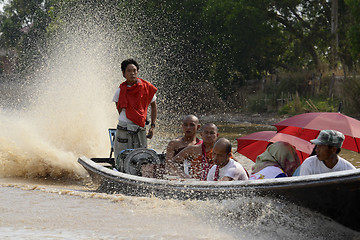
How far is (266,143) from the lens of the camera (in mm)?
6441

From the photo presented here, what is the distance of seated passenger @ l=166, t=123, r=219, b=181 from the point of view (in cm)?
612

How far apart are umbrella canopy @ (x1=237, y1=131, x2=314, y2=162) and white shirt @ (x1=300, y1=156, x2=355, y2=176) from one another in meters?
0.73

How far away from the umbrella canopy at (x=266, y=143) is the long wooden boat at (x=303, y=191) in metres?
0.94

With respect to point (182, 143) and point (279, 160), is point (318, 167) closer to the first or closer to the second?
point (279, 160)

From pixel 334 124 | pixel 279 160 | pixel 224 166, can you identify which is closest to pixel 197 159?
pixel 224 166

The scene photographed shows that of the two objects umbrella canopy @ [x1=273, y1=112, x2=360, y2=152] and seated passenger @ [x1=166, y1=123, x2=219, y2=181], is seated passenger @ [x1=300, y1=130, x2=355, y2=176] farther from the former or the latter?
seated passenger @ [x1=166, y1=123, x2=219, y2=181]

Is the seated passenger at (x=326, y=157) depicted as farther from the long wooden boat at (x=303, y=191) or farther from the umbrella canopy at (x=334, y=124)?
the umbrella canopy at (x=334, y=124)

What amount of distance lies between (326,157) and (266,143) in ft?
5.01

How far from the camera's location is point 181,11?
29.9m

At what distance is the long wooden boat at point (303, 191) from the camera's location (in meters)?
4.62

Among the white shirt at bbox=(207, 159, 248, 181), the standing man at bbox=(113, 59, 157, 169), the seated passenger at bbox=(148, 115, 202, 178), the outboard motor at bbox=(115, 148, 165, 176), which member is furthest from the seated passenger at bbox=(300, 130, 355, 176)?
the standing man at bbox=(113, 59, 157, 169)

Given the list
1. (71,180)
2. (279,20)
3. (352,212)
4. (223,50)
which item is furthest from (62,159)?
(279,20)

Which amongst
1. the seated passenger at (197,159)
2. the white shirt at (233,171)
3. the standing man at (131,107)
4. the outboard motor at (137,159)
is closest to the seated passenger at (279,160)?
the white shirt at (233,171)

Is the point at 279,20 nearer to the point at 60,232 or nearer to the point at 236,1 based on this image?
the point at 236,1
